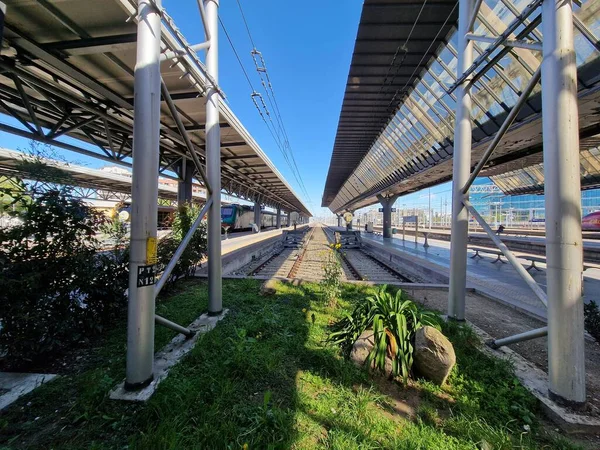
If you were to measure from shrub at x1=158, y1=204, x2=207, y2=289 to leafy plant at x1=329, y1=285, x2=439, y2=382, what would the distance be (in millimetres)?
4548

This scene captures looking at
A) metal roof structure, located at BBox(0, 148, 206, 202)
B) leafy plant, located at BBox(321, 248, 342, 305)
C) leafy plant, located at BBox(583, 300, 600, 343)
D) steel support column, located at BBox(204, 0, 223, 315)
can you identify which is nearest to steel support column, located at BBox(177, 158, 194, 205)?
metal roof structure, located at BBox(0, 148, 206, 202)

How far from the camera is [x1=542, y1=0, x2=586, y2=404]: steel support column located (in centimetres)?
238

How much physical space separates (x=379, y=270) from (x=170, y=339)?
983cm

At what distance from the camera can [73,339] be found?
3139 millimetres

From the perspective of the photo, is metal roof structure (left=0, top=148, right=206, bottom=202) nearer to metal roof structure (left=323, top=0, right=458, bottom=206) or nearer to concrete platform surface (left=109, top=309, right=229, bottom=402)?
concrete platform surface (left=109, top=309, right=229, bottom=402)

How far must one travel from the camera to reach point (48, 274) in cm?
304

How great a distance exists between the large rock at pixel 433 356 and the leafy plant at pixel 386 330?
0.12 metres

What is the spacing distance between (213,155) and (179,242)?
318cm

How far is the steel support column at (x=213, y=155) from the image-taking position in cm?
441

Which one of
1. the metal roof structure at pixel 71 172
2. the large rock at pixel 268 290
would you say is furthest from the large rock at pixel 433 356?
the metal roof structure at pixel 71 172

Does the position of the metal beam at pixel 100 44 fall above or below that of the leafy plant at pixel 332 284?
above

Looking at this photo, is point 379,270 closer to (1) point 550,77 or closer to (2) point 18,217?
(1) point 550,77

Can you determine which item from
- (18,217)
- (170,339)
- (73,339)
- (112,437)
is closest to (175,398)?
(112,437)

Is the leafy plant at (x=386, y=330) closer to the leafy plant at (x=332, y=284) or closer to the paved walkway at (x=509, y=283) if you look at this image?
the leafy plant at (x=332, y=284)
